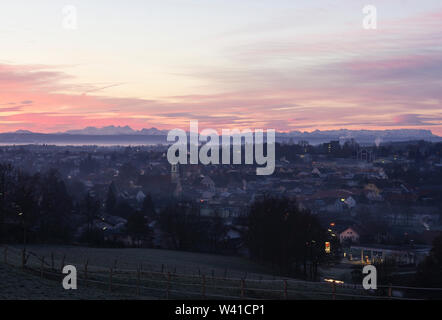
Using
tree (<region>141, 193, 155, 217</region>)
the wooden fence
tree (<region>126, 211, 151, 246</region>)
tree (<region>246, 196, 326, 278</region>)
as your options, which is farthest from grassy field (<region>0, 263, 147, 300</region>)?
tree (<region>141, 193, 155, 217</region>)

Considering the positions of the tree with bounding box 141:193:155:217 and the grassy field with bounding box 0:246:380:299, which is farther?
the tree with bounding box 141:193:155:217

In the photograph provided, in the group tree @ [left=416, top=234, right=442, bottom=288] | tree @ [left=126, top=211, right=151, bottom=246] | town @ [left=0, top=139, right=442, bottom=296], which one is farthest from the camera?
tree @ [left=126, top=211, right=151, bottom=246]

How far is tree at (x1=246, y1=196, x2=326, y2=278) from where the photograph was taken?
3091cm

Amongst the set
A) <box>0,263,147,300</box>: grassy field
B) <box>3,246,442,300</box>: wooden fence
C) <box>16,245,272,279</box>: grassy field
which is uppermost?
<box>0,263,147,300</box>: grassy field

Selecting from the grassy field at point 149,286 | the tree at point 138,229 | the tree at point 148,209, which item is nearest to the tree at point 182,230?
the tree at point 138,229

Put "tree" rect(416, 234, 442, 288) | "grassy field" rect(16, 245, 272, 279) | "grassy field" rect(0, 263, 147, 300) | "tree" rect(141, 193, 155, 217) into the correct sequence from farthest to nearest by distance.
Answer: "tree" rect(141, 193, 155, 217) → "grassy field" rect(16, 245, 272, 279) → "tree" rect(416, 234, 442, 288) → "grassy field" rect(0, 263, 147, 300)

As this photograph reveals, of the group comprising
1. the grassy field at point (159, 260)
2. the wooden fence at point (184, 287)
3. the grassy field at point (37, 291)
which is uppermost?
the grassy field at point (37, 291)

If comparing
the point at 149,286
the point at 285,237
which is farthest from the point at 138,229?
the point at 149,286

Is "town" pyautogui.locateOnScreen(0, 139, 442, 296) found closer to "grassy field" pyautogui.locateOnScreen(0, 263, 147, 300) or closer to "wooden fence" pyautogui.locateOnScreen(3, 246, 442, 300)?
"wooden fence" pyautogui.locateOnScreen(3, 246, 442, 300)

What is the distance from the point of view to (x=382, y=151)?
145375mm

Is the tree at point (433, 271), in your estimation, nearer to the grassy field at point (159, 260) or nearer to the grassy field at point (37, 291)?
the grassy field at point (159, 260)

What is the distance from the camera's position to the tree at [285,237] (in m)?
30.9

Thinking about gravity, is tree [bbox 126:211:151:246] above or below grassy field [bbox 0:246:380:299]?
below

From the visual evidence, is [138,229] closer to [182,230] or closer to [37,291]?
[182,230]
